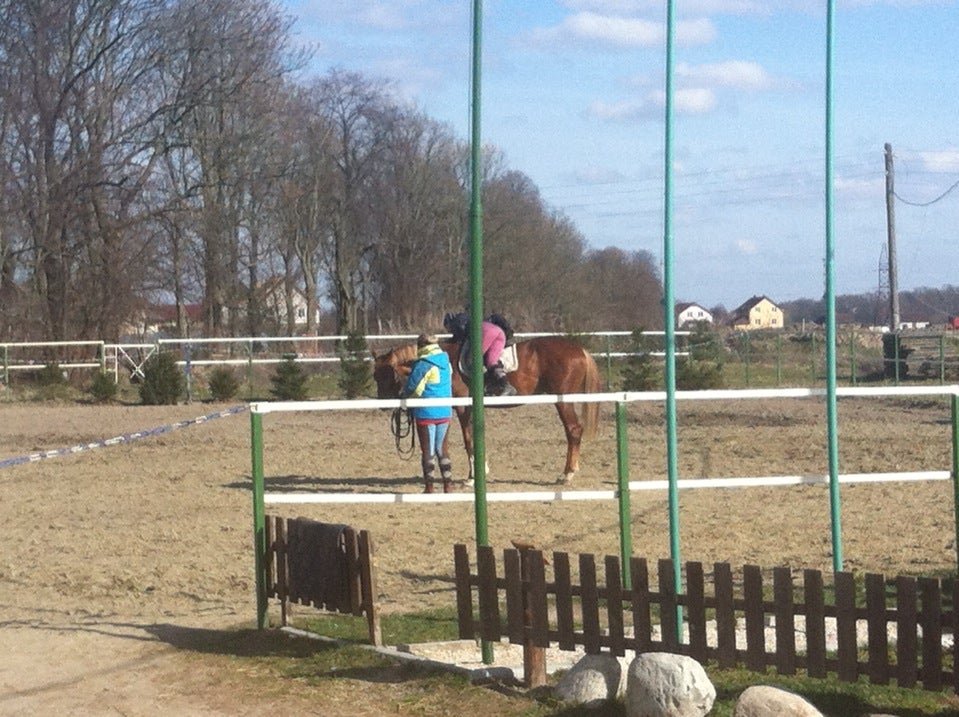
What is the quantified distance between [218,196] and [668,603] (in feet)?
139

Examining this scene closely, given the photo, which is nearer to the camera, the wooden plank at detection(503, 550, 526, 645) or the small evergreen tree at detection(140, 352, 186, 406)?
the wooden plank at detection(503, 550, 526, 645)

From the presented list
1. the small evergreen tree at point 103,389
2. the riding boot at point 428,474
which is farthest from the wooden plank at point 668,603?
the small evergreen tree at point 103,389

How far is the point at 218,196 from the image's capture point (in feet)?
154

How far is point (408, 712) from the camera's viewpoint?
656cm

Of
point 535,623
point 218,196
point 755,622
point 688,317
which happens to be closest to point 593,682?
point 535,623

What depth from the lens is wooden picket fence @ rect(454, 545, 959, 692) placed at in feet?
19.6

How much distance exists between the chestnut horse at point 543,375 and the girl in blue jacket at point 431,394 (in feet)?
3.99

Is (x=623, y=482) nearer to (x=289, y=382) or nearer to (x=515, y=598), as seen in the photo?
(x=515, y=598)

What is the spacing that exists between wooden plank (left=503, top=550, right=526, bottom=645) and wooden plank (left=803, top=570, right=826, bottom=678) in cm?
141

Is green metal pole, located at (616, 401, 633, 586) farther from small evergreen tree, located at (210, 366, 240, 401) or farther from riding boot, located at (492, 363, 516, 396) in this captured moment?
small evergreen tree, located at (210, 366, 240, 401)

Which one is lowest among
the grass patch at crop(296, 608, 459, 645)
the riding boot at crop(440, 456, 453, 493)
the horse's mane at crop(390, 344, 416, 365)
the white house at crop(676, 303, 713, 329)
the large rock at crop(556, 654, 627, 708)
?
the grass patch at crop(296, 608, 459, 645)

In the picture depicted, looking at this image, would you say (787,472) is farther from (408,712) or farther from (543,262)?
(543,262)

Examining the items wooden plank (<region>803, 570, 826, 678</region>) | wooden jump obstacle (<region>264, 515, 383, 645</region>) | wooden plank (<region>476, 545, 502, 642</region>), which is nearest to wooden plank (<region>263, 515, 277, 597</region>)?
wooden jump obstacle (<region>264, 515, 383, 645</region>)

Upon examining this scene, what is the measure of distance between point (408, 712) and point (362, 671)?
706mm
